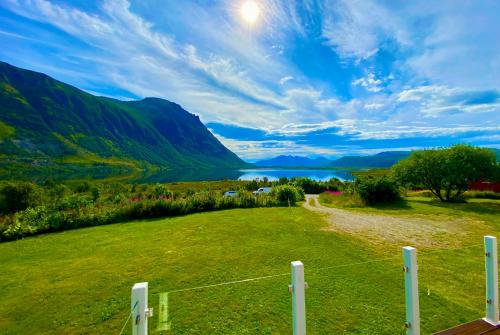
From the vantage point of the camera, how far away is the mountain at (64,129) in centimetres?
11325

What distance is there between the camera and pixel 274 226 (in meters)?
10.7

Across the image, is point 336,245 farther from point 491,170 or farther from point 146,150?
point 146,150

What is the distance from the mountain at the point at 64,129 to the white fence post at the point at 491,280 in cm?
12874

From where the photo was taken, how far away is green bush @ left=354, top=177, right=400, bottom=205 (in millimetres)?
18234

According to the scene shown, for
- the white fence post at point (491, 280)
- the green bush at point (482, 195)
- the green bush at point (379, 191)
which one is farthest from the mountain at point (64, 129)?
the green bush at point (482, 195)

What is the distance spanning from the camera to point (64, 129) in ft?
465

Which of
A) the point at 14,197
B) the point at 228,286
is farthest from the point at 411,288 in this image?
the point at 14,197

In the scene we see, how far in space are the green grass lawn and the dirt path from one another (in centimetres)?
78

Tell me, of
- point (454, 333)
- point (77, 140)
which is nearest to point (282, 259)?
point (454, 333)

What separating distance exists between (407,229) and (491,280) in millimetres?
7748

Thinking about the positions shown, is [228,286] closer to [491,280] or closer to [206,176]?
[491,280]

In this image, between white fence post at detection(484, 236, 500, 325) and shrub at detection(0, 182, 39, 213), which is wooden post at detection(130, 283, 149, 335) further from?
shrub at detection(0, 182, 39, 213)

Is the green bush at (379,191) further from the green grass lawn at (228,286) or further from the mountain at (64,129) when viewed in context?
the mountain at (64,129)

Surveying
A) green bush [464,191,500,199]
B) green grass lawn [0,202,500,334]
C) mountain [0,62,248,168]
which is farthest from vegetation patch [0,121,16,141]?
green bush [464,191,500,199]
